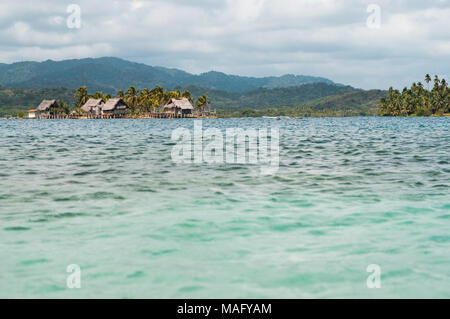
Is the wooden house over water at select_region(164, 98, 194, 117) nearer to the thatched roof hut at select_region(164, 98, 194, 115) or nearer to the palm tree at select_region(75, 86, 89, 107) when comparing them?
the thatched roof hut at select_region(164, 98, 194, 115)

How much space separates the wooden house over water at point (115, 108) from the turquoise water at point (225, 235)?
145417 mm

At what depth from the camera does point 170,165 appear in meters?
21.6

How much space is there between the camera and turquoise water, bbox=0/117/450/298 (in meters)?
7.05

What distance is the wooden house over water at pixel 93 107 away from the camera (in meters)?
166

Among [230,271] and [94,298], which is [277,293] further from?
[94,298]

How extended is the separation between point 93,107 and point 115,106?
41.9 feet

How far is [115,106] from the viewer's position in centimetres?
15888

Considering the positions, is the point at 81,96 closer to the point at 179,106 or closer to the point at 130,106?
the point at 130,106

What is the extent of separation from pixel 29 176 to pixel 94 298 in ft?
41.5

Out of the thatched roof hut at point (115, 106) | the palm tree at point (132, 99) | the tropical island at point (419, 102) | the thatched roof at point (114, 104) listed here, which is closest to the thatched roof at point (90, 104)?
the thatched roof hut at point (115, 106)

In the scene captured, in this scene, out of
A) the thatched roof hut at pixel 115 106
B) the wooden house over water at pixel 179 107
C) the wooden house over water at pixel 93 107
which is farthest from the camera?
the wooden house over water at pixel 93 107

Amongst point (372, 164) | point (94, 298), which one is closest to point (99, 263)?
point (94, 298)

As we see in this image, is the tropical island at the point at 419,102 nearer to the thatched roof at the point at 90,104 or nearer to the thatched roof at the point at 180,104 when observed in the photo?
the thatched roof at the point at 180,104

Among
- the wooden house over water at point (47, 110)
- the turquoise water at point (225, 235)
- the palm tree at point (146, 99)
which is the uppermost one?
the palm tree at point (146, 99)
